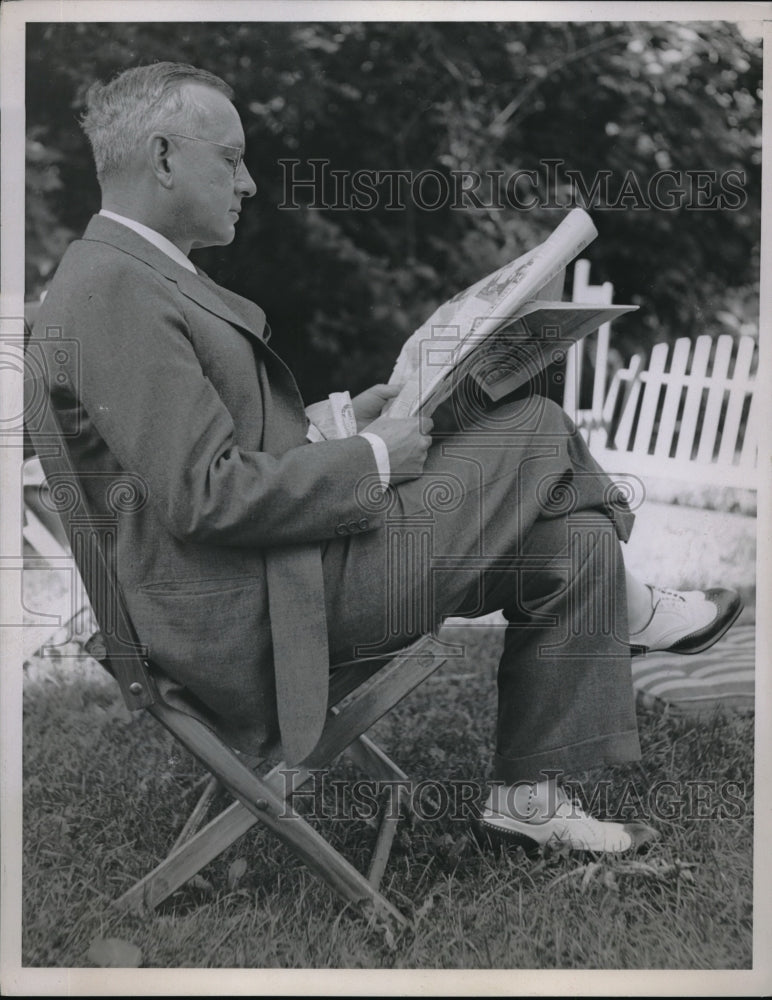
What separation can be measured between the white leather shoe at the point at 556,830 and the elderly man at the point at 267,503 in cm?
5

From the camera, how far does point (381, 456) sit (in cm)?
257

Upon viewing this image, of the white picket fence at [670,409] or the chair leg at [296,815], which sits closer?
the chair leg at [296,815]

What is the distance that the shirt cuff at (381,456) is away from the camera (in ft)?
8.44

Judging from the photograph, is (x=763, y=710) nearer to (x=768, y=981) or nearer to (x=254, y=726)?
(x=768, y=981)

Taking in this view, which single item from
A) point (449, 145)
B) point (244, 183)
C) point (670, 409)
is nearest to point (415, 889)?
point (670, 409)

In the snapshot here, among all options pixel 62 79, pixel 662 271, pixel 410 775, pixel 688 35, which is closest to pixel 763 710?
pixel 410 775

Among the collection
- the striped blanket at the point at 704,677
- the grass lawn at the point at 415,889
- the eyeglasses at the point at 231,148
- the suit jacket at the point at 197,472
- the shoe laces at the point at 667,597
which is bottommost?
the grass lawn at the point at 415,889

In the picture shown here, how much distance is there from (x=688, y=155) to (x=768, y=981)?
206cm

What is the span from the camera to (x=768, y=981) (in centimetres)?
285

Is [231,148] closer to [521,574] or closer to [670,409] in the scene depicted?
[521,574]

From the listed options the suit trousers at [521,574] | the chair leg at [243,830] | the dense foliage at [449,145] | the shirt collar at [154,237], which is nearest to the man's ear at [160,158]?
the shirt collar at [154,237]

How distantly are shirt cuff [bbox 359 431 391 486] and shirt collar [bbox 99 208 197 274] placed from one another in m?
0.59

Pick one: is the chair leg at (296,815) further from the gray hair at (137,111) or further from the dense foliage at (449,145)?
the gray hair at (137,111)

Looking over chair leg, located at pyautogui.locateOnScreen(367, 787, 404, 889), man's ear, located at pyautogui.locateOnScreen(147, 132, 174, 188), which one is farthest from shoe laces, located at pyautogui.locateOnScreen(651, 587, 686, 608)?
man's ear, located at pyautogui.locateOnScreen(147, 132, 174, 188)
